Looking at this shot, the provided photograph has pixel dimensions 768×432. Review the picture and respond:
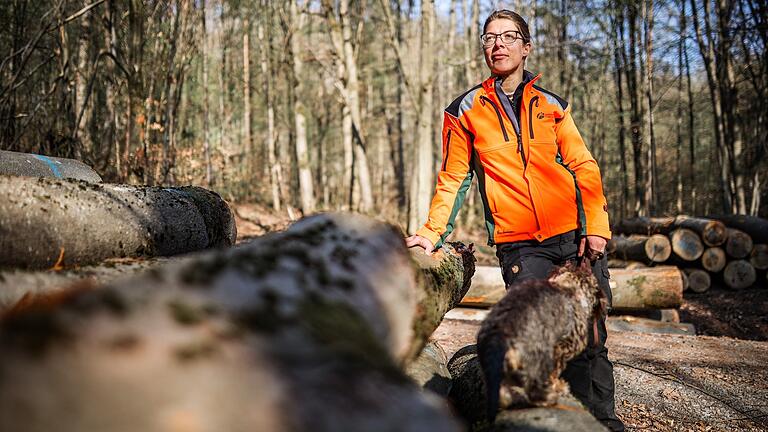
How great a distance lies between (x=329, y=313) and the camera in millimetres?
1247

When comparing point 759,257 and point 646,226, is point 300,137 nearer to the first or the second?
point 646,226

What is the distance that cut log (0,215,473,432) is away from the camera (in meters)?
0.89

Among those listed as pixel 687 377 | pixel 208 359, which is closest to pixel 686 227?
pixel 687 377

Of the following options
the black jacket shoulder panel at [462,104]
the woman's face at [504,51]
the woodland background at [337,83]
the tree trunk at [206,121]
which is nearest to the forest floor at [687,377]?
the black jacket shoulder panel at [462,104]

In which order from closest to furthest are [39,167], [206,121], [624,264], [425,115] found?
1. [39,167]
2. [624,264]
3. [425,115]
4. [206,121]

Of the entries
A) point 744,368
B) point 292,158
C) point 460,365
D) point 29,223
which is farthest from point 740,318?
point 292,158

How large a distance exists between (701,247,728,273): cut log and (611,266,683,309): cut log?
2.73 metres

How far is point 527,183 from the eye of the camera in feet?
9.40

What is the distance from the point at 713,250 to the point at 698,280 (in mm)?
567

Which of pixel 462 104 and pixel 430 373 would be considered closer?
pixel 430 373

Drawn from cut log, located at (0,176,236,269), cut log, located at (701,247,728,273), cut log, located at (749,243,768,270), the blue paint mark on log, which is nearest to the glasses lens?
cut log, located at (0,176,236,269)

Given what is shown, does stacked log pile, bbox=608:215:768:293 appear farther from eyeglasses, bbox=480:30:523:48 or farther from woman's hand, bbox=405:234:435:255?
woman's hand, bbox=405:234:435:255

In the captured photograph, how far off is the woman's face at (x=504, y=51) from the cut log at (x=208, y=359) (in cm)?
212

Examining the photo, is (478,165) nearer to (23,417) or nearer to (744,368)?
(23,417)
